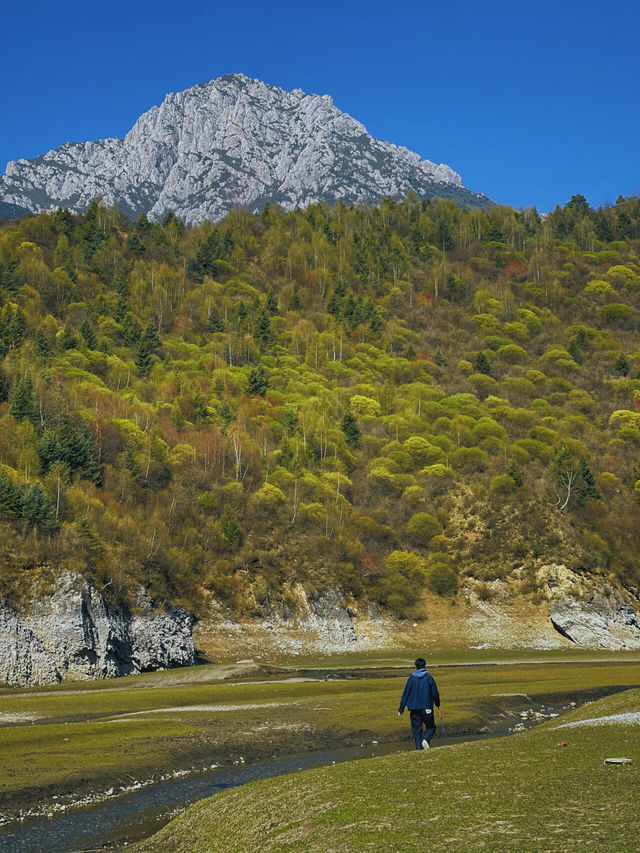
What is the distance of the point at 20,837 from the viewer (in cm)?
1898

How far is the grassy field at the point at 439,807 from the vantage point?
1245 cm

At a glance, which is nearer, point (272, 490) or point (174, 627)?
point (174, 627)

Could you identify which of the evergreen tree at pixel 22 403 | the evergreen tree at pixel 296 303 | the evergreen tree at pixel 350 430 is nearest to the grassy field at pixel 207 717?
the evergreen tree at pixel 22 403

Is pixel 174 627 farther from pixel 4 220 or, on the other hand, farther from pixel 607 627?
pixel 4 220

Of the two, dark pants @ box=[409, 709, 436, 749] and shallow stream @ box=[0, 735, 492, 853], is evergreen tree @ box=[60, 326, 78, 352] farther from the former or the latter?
dark pants @ box=[409, 709, 436, 749]

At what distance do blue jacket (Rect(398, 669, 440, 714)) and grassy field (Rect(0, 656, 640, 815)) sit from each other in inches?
371

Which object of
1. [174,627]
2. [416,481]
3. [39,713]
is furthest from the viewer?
[416,481]

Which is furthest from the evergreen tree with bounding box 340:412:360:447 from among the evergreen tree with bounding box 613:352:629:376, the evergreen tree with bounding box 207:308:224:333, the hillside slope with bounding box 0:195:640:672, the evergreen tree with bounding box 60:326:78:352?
the evergreen tree with bounding box 613:352:629:376

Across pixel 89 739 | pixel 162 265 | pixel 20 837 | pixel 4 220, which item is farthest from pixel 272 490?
pixel 4 220

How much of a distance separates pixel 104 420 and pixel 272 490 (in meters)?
26.7

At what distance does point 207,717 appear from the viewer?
35.9 meters

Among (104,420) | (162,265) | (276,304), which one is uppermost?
(162,265)

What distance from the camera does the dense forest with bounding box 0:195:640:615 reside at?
88.9 meters

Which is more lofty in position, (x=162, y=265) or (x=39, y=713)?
(x=162, y=265)
